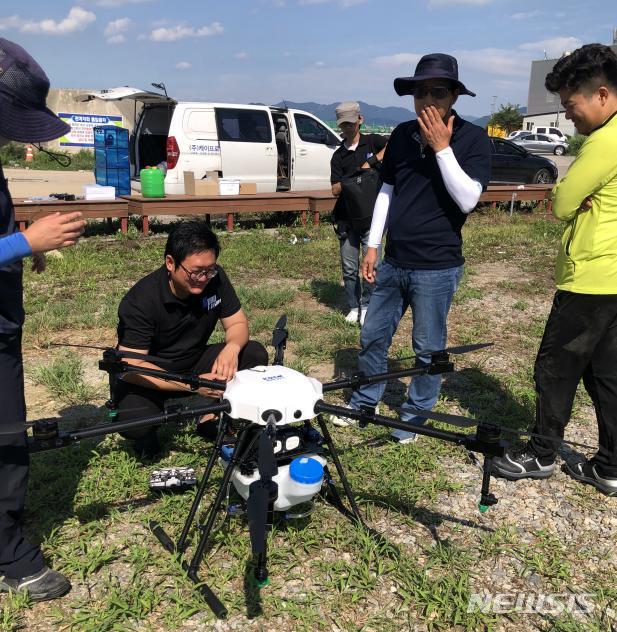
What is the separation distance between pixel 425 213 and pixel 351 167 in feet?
7.81

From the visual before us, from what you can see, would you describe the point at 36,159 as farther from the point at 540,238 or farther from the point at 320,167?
the point at 540,238

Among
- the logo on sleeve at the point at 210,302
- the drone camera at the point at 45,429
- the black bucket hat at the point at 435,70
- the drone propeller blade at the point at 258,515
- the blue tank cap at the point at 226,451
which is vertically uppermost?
the black bucket hat at the point at 435,70

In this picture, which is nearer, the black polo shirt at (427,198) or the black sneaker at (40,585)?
the black sneaker at (40,585)

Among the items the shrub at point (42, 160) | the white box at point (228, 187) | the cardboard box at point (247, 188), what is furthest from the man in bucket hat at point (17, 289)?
the shrub at point (42, 160)

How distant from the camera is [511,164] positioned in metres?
15.1

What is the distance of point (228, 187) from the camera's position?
392 inches

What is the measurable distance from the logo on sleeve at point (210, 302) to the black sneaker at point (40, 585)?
1522 mm

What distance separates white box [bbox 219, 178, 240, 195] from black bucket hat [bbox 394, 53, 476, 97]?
23.7ft

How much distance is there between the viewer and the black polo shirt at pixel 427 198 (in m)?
3.01

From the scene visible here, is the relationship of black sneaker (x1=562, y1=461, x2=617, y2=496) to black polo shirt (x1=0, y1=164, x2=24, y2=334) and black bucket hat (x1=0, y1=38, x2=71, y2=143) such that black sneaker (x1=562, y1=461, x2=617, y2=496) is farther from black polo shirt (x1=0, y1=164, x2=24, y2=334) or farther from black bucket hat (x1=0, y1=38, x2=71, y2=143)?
black bucket hat (x1=0, y1=38, x2=71, y2=143)

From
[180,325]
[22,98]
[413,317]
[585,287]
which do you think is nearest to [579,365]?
[585,287]

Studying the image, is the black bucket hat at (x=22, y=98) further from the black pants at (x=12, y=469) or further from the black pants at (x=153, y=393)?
the black pants at (x=153, y=393)

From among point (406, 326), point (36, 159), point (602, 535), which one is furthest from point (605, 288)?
point (36, 159)

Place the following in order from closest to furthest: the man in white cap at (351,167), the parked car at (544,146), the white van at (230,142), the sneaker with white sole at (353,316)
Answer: the man in white cap at (351,167) → the sneaker with white sole at (353,316) → the white van at (230,142) → the parked car at (544,146)
